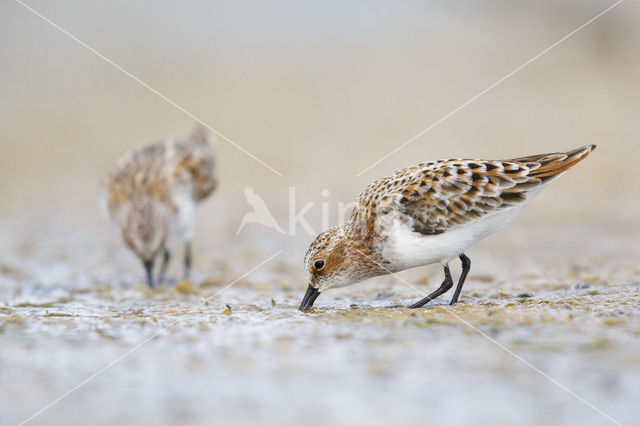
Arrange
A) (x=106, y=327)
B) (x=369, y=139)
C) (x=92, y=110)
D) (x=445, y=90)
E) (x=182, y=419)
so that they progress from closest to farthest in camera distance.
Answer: (x=182, y=419) → (x=106, y=327) → (x=369, y=139) → (x=445, y=90) → (x=92, y=110)

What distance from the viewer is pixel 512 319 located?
4.89 m

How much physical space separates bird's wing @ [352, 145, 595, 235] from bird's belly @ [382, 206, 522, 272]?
0.06m

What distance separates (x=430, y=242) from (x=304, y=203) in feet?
23.9

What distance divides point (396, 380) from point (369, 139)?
11460 mm

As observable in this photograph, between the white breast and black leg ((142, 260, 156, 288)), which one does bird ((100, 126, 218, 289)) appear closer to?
black leg ((142, 260, 156, 288))

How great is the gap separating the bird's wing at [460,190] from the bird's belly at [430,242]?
0.06m

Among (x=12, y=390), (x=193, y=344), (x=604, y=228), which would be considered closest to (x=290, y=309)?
(x=193, y=344)

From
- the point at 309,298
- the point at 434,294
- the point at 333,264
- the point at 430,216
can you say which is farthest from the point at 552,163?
the point at 309,298

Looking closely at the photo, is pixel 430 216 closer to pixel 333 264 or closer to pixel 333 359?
pixel 333 264

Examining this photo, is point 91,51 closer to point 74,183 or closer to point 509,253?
point 74,183

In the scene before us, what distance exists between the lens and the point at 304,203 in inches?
508

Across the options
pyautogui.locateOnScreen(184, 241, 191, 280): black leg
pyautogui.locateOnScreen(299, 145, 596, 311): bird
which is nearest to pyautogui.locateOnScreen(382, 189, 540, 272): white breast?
pyautogui.locateOnScreen(299, 145, 596, 311): bird

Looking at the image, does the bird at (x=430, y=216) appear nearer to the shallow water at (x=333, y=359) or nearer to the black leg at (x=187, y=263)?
the shallow water at (x=333, y=359)

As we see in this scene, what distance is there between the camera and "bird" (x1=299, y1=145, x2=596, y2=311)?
18.8 feet
